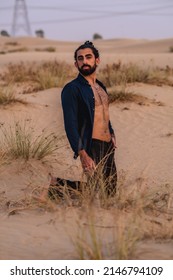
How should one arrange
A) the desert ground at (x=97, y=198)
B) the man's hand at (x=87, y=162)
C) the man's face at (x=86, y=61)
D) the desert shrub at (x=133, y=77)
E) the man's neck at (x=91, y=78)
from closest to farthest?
the desert ground at (x=97, y=198)
the man's hand at (x=87, y=162)
the man's face at (x=86, y=61)
the man's neck at (x=91, y=78)
the desert shrub at (x=133, y=77)

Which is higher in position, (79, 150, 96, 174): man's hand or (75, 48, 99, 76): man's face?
(75, 48, 99, 76): man's face

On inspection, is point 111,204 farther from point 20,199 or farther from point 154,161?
point 154,161

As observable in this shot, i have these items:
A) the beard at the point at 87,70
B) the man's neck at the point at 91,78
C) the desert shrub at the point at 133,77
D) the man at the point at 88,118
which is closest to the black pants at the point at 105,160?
the man at the point at 88,118

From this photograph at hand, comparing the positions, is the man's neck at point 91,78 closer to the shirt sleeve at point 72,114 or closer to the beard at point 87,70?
the beard at point 87,70

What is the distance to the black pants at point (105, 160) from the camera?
210 inches

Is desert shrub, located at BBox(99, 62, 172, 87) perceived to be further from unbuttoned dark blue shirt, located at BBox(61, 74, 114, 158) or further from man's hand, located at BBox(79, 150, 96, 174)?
man's hand, located at BBox(79, 150, 96, 174)

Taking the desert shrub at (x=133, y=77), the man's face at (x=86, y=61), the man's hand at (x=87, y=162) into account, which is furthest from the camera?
the desert shrub at (x=133, y=77)

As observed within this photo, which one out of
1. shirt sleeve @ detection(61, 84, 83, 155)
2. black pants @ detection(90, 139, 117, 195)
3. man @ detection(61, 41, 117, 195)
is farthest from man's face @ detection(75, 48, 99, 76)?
black pants @ detection(90, 139, 117, 195)

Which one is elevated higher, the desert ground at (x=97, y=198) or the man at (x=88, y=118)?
the man at (x=88, y=118)

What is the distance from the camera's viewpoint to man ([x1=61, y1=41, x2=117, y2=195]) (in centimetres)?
505

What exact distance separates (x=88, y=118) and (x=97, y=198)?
0.76m

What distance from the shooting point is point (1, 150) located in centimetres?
737

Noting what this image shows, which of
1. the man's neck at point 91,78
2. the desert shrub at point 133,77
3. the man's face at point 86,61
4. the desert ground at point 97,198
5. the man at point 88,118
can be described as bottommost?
the desert ground at point 97,198

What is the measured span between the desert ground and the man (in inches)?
13.1
